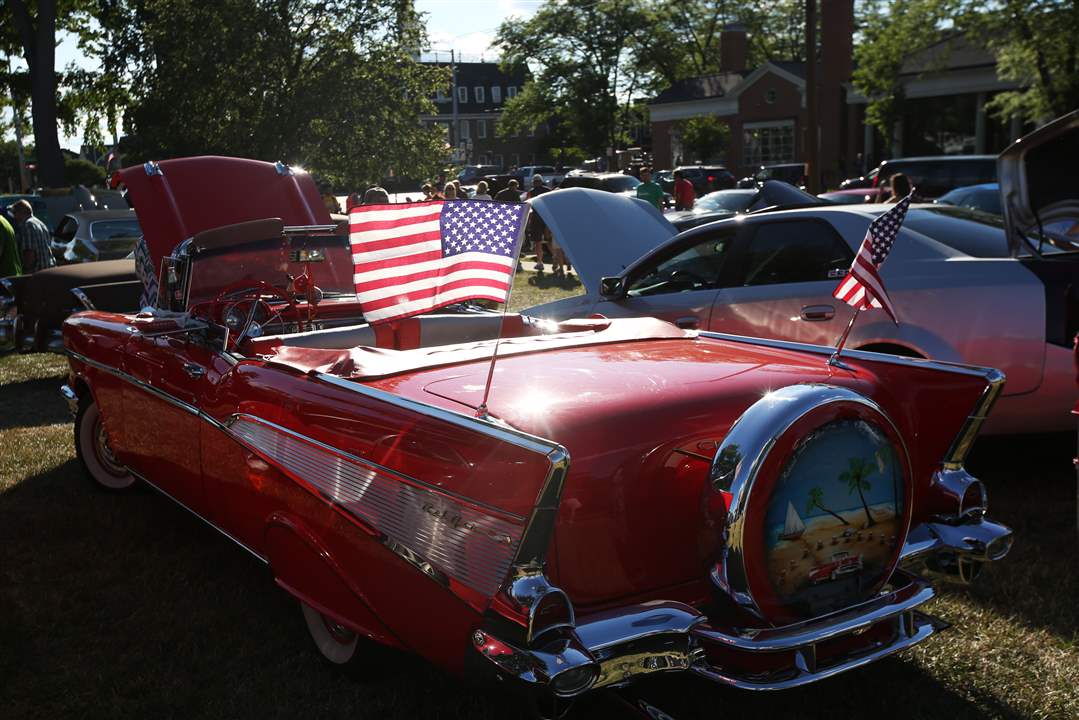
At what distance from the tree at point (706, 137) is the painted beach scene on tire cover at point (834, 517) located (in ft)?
154

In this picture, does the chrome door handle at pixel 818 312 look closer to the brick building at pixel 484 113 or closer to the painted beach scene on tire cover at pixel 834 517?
the painted beach scene on tire cover at pixel 834 517

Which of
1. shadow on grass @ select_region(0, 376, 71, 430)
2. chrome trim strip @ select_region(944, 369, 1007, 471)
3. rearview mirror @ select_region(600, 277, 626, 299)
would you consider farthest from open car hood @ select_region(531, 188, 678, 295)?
shadow on grass @ select_region(0, 376, 71, 430)

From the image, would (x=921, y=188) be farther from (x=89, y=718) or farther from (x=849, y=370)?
(x=89, y=718)

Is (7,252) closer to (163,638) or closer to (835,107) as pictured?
(163,638)

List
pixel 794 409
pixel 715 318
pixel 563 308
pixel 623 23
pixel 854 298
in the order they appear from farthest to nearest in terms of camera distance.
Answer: pixel 623 23 < pixel 563 308 < pixel 715 318 < pixel 854 298 < pixel 794 409

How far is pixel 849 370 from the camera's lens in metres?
3.44

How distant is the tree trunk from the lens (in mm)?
24406

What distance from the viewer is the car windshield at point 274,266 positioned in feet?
15.8

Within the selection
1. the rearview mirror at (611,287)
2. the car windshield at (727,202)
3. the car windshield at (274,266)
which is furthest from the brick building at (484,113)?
the car windshield at (274,266)

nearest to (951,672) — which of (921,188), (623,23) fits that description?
(921,188)

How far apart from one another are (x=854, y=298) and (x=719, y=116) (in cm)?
5082

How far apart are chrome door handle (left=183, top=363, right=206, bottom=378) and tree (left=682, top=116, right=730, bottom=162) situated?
46.2 m

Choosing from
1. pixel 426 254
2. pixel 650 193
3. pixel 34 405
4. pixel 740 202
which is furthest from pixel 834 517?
pixel 740 202

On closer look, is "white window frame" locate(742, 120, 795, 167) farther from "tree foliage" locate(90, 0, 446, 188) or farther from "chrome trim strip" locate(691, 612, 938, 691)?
"chrome trim strip" locate(691, 612, 938, 691)
